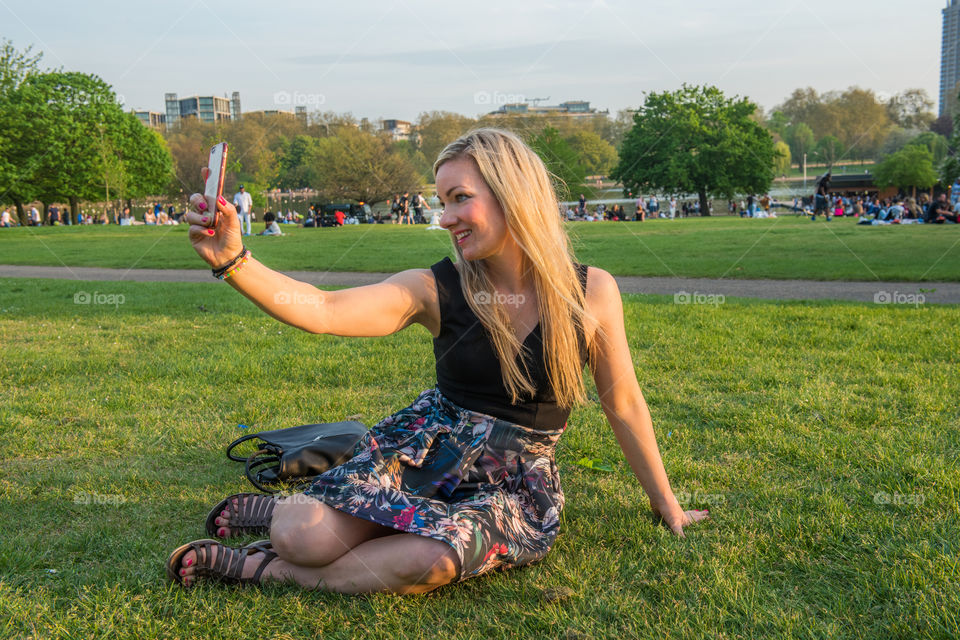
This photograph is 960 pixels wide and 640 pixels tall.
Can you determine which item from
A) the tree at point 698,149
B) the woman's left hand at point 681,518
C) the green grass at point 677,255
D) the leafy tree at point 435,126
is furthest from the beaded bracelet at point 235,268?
the leafy tree at point 435,126

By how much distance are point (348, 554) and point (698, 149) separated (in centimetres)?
5820

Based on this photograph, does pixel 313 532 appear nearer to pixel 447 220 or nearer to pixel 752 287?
pixel 447 220

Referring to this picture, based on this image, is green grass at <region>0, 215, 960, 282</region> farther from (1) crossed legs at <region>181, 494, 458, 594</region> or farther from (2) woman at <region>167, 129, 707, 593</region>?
(1) crossed legs at <region>181, 494, 458, 594</region>

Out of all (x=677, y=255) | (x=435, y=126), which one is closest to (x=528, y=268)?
(x=677, y=255)

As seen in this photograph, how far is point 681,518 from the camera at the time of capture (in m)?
3.17

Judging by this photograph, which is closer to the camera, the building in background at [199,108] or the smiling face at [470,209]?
the smiling face at [470,209]

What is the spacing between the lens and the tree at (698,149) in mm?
55125

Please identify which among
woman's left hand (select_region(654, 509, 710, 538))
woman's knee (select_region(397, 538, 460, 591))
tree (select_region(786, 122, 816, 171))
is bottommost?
woman's left hand (select_region(654, 509, 710, 538))

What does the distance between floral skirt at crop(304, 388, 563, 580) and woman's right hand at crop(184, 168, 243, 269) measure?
889 mm

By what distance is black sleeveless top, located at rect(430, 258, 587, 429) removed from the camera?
2.91 m

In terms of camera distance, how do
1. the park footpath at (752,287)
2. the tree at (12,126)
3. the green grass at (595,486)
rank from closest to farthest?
the green grass at (595,486) → the park footpath at (752,287) → the tree at (12,126)

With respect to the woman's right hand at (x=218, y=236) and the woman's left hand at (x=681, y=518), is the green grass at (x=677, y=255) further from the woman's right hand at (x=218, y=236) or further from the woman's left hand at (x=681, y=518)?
the woman's right hand at (x=218, y=236)

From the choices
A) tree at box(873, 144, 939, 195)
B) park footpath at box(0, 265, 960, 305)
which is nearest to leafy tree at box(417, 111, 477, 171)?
tree at box(873, 144, 939, 195)

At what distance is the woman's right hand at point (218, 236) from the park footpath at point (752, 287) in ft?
25.6
